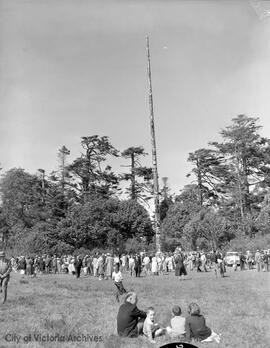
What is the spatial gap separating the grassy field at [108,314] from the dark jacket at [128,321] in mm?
260

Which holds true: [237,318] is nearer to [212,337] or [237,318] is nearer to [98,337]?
[212,337]

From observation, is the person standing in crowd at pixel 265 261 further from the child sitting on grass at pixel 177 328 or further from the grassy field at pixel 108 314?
the child sitting on grass at pixel 177 328

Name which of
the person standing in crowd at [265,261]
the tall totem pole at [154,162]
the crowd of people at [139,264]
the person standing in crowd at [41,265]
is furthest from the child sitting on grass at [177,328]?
the person standing in crowd at [41,265]

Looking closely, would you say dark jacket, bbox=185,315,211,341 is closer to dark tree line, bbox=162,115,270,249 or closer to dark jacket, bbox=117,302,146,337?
dark jacket, bbox=117,302,146,337

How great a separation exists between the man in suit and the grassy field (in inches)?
10.6

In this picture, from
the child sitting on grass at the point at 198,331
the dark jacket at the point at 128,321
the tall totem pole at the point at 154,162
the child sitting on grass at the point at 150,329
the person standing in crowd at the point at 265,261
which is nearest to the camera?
the child sitting on grass at the point at 198,331

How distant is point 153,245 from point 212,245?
19.4 feet

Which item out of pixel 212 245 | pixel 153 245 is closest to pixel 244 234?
pixel 212 245

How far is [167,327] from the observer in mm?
8719

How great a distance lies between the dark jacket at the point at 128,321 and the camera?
28.9 feet

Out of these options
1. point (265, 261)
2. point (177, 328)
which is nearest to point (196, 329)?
point (177, 328)

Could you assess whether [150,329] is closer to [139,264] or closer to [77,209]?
[139,264]

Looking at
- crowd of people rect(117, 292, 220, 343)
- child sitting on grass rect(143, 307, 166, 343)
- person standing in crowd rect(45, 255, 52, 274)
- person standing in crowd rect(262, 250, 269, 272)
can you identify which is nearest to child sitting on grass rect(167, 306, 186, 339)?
crowd of people rect(117, 292, 220, 343)

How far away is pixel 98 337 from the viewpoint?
8570mm
